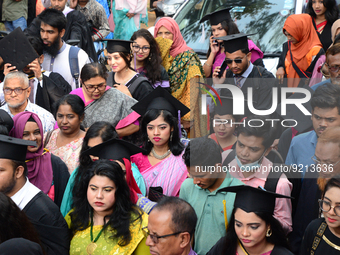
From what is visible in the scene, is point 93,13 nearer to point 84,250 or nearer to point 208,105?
point 208,105

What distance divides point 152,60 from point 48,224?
3243 mm

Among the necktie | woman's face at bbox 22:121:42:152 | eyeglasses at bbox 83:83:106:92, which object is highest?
eyeglasses at bbox 83:83:106:92

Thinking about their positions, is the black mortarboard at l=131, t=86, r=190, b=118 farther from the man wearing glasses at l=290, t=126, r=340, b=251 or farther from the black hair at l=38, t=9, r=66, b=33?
the black hair at l=38, t=9, r=66, b=33

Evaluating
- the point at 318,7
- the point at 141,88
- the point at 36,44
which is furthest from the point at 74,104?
the point at 318,7

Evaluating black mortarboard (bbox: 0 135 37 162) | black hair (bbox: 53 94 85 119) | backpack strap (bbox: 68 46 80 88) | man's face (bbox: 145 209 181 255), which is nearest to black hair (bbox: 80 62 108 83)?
black hair (bbox: 53 94 85 119)

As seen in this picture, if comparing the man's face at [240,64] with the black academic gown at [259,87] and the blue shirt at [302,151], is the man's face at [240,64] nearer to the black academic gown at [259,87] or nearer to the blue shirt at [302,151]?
the black academic gown at [259,87]

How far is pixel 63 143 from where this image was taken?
177 inches

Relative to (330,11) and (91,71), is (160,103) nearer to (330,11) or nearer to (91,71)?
(91,71)

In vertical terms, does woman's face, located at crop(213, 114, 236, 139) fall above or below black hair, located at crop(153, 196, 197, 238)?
above

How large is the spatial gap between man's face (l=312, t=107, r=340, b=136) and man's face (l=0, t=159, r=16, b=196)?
7.73ft

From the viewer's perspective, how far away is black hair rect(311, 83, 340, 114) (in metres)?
3.60

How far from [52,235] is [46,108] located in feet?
7.87

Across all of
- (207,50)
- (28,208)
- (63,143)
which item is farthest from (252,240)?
(207,50)

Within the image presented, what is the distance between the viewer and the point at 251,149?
3.69 m
